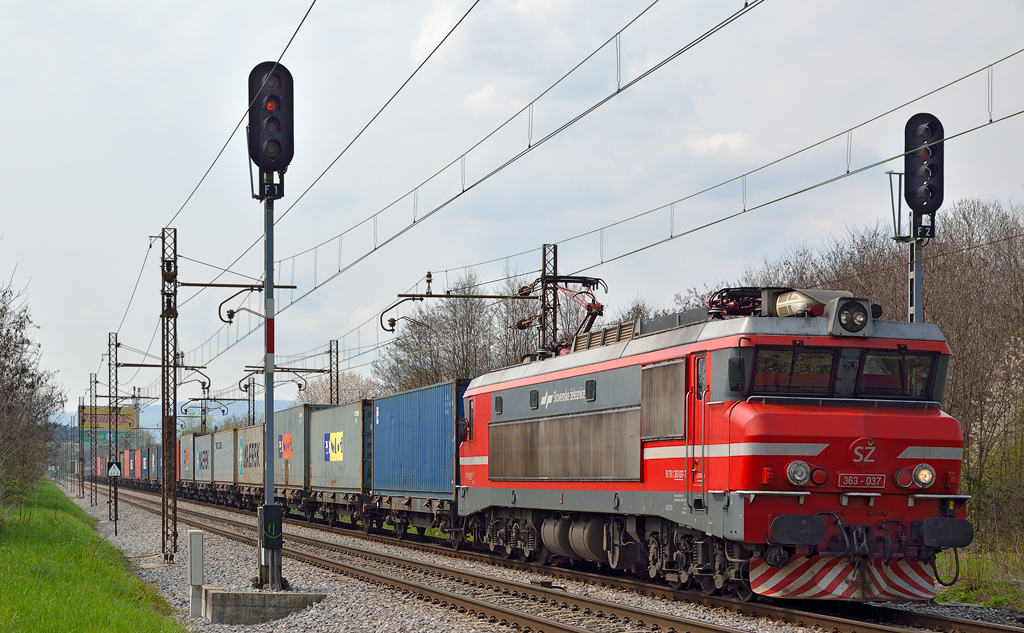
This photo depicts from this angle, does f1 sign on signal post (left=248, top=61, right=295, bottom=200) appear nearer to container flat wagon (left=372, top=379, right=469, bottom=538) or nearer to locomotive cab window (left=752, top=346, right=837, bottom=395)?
locomotive cab window (left=752, top=346, right=837, bottom=395)

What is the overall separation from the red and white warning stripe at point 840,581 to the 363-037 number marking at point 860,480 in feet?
2.87

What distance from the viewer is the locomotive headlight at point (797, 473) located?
476 inches

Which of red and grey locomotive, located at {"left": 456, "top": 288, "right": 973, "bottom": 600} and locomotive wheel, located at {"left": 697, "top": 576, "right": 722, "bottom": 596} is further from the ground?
red and grey locomotive, located at {"left": 456, "top": 288, "right": 973, "bottom": 600}

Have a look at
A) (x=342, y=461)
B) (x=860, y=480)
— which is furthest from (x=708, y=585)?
(x=342, y=461)

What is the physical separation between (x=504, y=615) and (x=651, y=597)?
108 inches

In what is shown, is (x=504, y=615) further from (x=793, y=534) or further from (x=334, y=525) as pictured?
(x=334, y=525)

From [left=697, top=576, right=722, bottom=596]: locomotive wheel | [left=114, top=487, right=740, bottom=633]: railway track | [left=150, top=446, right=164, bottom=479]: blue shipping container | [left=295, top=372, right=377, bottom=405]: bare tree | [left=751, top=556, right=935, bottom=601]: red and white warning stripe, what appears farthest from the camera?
[left=295, top=372, right=377, bottom=405]: bare tree

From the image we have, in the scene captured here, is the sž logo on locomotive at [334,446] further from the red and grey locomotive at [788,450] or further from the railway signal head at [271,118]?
the red and grey locomotive at [788,450]

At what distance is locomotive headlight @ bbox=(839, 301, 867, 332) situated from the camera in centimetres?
1291

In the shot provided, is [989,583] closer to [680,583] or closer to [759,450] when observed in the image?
[680,583]

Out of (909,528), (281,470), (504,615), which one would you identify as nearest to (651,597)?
(504,615)

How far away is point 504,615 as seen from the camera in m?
12.8

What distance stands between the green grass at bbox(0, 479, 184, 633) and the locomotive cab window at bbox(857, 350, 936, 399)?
345 inches

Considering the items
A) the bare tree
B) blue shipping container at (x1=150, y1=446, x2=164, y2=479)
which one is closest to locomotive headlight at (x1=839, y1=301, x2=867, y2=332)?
blue shipping container at (x1=150, y1=446, x2=164, y2=479)
